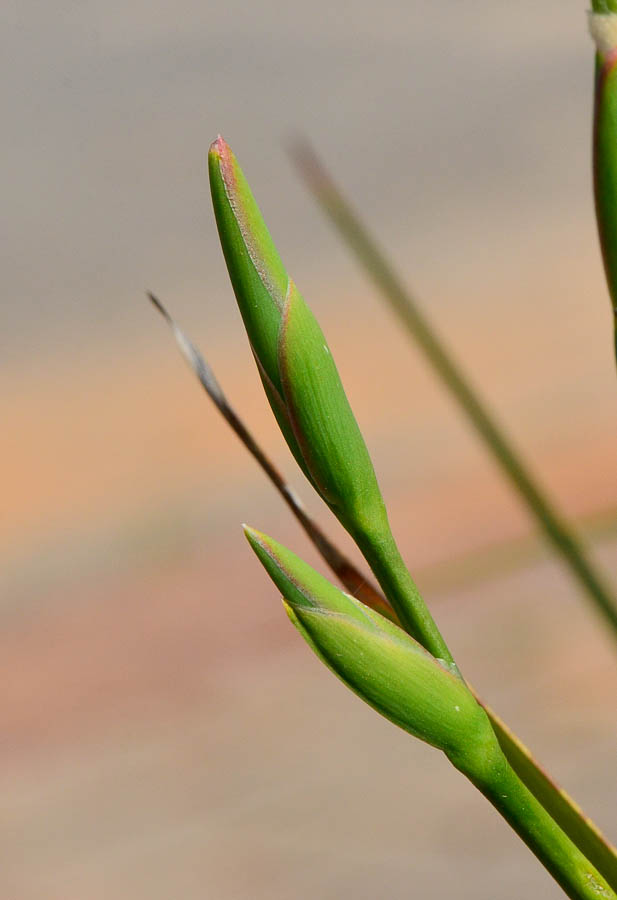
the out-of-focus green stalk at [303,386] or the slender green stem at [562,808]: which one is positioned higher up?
the out-of-focus green stalk at [303,386]

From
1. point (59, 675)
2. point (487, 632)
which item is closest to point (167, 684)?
point (59, 675)

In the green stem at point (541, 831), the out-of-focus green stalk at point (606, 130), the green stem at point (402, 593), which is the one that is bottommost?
the green stem at point (541, 831)

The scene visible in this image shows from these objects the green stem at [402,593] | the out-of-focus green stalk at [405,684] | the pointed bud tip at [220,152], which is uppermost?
the pointed bud tip at [220,152]

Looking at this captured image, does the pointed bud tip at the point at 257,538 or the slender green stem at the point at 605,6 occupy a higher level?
the slender green stem at the point at 605,6
